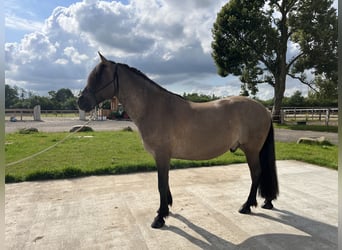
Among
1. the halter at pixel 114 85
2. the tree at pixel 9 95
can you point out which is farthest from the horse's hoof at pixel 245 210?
the tree at pixel 9 95

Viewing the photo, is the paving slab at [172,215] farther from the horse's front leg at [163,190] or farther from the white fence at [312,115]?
the white fence at [312,115]

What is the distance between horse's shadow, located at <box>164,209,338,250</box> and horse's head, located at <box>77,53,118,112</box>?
176 cm

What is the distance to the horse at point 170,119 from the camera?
2.98 m

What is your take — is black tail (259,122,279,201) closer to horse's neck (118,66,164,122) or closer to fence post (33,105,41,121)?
horse's neck (118,66,164,122)

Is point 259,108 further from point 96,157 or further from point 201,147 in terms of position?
point 96,157

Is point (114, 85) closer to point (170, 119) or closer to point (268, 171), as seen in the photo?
point (170, 119)

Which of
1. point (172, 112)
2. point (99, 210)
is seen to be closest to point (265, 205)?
point (172, 112)

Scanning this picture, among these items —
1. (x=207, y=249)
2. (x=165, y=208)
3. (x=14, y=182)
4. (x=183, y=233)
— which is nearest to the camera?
(x=207, y=249)

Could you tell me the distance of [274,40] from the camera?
16953 millimetres

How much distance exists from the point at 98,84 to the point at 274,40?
55.7 ft

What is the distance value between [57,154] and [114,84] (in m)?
4.70

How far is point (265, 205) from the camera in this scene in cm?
345

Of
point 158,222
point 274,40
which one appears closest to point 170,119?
point 158,222

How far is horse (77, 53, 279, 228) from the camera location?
2977 millimetres
